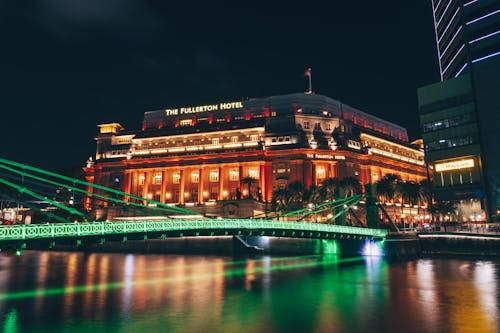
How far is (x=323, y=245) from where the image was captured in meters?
73.6

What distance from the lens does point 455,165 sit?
306 feet

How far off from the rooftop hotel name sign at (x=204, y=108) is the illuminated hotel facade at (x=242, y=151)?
361 mm

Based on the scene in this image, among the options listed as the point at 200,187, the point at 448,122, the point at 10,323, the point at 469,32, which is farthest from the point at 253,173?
the point at 10,323

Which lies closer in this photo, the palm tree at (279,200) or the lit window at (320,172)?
the palm tree at (279,200)

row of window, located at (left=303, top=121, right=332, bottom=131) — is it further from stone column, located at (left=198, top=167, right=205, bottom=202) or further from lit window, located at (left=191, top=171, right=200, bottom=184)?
lit window, located at (left=191, top=171, right=200, bottom=184)

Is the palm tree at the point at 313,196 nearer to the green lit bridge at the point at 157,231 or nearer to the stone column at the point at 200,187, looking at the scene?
the green lit bridge at the point at 157,231

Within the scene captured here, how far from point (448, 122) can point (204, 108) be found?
265ft

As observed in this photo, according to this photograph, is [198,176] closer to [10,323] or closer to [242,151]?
[242,151]

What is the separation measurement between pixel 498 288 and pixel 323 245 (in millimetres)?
Result: 39409

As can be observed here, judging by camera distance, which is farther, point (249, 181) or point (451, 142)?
point (249, 181)

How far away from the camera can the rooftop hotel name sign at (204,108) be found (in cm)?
13488

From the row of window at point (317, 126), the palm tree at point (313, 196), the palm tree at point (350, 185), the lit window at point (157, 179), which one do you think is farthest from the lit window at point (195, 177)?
the palm tree at point (350, 185)

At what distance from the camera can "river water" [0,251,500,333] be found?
83.5 feet

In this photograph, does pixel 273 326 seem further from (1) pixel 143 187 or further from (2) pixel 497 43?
(1) pixel 143 187
